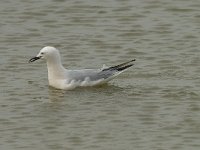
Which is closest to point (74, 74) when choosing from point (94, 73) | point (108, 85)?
point (94, 73)

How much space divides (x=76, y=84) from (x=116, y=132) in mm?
2540

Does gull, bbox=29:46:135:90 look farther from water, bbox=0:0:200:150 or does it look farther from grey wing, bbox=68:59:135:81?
water, bbox=0:0:200:150

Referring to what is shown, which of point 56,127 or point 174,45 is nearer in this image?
point 56,127

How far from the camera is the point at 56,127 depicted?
1255cm

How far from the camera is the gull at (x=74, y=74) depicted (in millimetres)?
14641

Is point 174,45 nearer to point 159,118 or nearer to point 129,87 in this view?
point 129,87

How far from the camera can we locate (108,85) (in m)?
14.9

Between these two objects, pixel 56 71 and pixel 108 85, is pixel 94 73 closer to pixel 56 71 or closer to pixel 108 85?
pixel 108 85

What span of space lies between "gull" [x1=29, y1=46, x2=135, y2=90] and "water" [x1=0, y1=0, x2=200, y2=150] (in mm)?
114

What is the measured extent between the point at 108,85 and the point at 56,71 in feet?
2.58

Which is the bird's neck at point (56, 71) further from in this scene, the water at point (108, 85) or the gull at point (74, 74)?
the water at point (108, 85)

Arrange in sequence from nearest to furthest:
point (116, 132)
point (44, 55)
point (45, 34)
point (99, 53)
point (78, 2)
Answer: point (116, 132) < point (44, 55) < point (99, 53) < point (45, 34) < point (78, 2)

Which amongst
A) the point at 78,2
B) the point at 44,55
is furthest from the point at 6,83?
the point at 78,2

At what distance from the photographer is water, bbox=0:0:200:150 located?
39.9 feet
